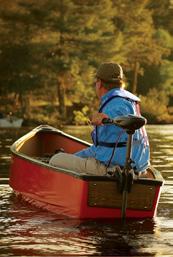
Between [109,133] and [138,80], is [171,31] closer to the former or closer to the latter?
[138,80]

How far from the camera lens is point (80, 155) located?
34.1ft

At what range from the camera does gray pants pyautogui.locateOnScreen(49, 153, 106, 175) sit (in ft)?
32.5

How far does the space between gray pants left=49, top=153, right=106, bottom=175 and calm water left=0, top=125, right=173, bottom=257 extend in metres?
0.57

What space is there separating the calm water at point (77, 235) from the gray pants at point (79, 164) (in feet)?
Result: 1.86

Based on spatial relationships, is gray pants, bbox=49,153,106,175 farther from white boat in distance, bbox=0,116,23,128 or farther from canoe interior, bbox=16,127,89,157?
white boat in distance, bbox=0,116,23,128

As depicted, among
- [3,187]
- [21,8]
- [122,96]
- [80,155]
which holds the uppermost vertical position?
[21,8]

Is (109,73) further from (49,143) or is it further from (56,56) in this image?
(56,56)

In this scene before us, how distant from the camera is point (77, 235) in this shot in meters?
8.95

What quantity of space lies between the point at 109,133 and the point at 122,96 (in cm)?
42

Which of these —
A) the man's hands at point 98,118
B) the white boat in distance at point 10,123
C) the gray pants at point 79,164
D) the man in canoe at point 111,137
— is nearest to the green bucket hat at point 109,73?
the man in canoe at point 111,137

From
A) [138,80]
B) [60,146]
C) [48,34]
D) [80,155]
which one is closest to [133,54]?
[138,80]

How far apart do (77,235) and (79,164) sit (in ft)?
4.28

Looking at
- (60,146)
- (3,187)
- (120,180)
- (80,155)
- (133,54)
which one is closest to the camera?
(120,180)

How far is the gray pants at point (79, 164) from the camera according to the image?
9913 millimetres
